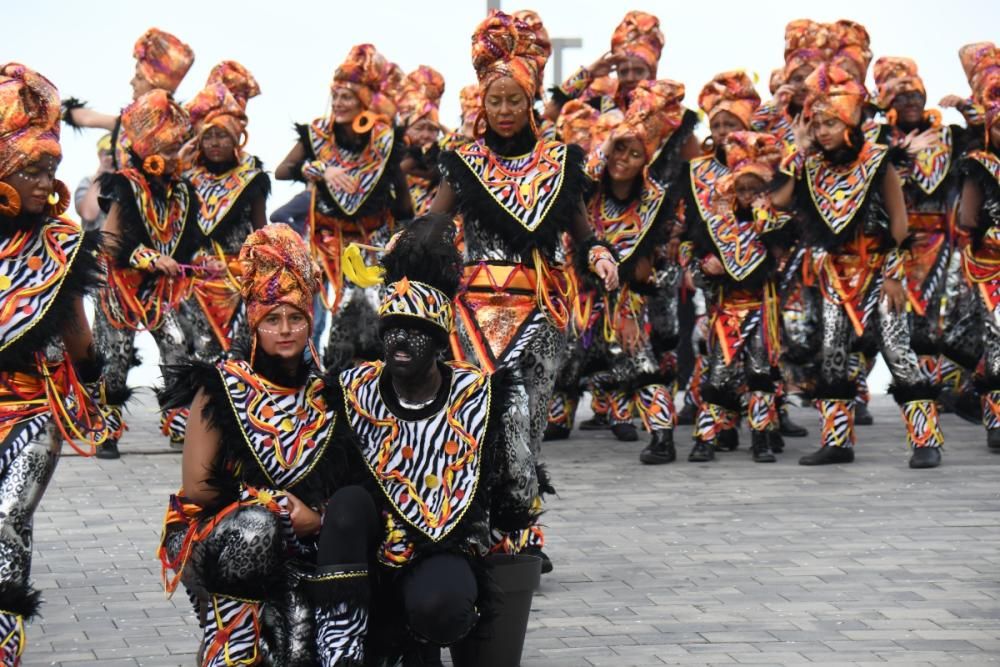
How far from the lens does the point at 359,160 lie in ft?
35.2

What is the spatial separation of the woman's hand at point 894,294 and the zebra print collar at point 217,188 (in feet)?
11.3

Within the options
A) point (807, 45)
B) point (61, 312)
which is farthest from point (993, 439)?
point (61, 312)

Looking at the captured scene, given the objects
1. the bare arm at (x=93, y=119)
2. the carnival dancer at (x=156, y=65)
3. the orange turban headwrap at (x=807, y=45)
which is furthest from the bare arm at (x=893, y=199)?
the bare arm at (x=93, y=119)

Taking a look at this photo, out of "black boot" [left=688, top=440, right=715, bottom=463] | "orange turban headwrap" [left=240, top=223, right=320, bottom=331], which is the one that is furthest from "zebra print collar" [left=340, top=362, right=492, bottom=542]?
"black boot" [left=688, top=440, right=715, bottom=463]

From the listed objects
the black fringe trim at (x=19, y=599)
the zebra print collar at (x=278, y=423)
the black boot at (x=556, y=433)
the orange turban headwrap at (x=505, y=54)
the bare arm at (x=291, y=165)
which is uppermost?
the orange turban headwrap at (x=505, y=54)

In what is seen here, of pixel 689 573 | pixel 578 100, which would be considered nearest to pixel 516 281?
pixel 689 573

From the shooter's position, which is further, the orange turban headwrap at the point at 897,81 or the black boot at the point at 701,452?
the orange turban headwrap at the point at 897,81

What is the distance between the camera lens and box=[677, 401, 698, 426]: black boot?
11523mm

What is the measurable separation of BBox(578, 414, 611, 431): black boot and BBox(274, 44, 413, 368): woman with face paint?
1.70 meters

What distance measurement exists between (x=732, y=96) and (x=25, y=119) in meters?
5.90

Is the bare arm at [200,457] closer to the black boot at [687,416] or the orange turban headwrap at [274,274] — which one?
the orange turban headwrap at [274,274]

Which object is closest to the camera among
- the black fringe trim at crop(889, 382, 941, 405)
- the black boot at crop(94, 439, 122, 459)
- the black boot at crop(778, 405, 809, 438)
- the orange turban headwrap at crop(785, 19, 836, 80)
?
the black fringe trim at crop(889, 382, 941, 405)

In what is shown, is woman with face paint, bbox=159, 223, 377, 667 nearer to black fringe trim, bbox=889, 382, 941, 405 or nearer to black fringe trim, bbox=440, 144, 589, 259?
black fringe trim, bbox=440, 144, 589, 259

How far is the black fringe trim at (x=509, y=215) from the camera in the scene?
269 inches
